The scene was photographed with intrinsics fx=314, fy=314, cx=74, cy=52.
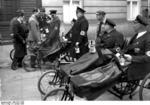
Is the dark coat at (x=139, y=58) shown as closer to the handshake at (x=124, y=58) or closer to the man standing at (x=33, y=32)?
the handshake at (x=124, y=58)

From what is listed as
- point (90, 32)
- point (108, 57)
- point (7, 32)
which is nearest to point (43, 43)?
point (108, 57)

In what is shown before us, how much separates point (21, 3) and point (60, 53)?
6.36 meters

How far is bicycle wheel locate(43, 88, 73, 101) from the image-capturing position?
5.21 meters

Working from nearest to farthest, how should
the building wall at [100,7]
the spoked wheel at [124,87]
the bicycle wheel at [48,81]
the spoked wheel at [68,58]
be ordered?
the spoked wheel at [124,87], the bicycle wheel at [48,81], the spoked wheel at [68,58], the building wall at [100,7]

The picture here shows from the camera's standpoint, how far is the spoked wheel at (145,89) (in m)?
5.77

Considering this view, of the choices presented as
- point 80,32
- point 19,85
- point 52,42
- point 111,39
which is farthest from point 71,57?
point 111,39

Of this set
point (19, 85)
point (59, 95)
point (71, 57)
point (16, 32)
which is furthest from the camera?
point (16, 32)

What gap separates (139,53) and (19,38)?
482 cm

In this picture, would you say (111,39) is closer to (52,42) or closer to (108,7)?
(52,42)

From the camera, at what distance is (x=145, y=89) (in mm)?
6277

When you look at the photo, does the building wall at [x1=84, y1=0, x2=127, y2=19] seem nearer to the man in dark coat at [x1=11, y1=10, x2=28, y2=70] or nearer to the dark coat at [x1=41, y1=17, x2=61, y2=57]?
the man in dark coat at [x1=11, y1=10, x2=28, y2=70]

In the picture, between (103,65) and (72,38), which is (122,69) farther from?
(72,38)

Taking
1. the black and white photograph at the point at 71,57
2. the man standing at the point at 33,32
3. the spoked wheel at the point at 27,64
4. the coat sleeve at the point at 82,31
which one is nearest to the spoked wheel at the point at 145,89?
the black and white photograph at the point at 71,57

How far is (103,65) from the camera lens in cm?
592
